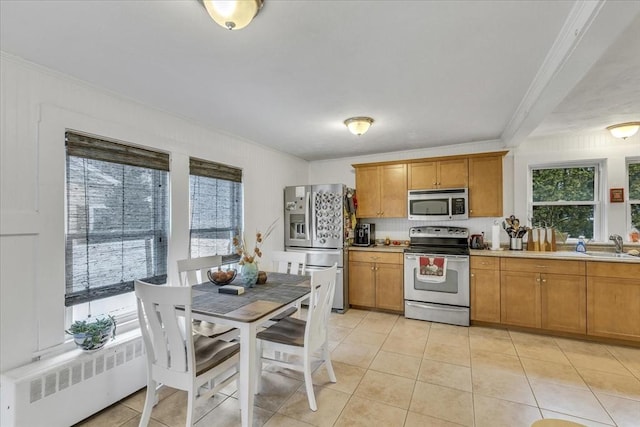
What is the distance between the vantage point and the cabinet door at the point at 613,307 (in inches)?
118

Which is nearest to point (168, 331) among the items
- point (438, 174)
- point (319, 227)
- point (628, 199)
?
point (319, 227)

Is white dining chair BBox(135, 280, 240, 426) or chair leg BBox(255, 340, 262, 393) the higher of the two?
white dining chair BBox(135, 280, 240, 426)

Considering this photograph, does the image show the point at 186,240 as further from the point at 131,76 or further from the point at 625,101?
the point at 625,101

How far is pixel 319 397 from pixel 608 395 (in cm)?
222

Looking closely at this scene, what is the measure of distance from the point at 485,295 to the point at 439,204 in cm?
131

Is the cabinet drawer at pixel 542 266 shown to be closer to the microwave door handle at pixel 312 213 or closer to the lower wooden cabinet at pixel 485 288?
the lower wooden cabinet at pixel 485 288

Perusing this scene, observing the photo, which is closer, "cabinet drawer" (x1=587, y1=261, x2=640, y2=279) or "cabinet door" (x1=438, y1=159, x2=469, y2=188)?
"cabinet drawer" (x1=587, y1=261, x2=640, y2=279)

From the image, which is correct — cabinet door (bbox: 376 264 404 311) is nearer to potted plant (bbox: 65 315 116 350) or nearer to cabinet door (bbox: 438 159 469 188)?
cabinet door (bbox: 438 159 469 188)

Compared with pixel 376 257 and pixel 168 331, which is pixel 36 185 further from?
pixel 376 257

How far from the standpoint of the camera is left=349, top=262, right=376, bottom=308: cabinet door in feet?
14.0

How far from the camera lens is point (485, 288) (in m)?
3.63

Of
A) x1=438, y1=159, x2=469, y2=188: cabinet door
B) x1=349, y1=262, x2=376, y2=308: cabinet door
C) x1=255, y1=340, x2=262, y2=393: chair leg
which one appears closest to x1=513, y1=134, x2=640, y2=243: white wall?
x1=438, y1=159, x2=469, y2=188: cabinet door

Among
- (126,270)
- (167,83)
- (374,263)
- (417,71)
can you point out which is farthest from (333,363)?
(167,83)

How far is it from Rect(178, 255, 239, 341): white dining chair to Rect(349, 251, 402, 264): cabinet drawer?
6.89ft
